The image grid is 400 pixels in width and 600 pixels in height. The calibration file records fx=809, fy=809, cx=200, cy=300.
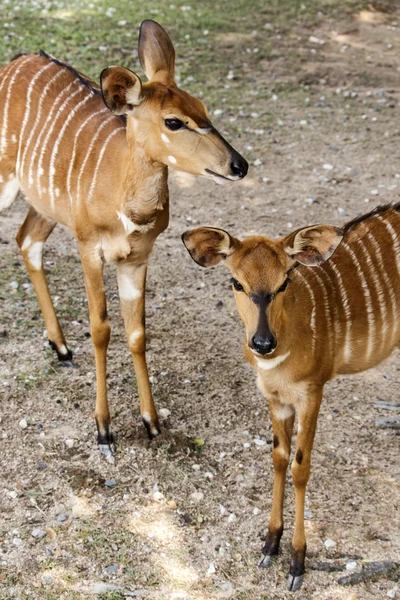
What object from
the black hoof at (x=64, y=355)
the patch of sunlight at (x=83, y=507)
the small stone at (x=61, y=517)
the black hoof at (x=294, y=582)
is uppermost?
the black hoof at (x=294, y=582)

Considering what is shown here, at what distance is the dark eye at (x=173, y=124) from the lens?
145 inches

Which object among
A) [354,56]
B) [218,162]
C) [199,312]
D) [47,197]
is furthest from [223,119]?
[218,162]

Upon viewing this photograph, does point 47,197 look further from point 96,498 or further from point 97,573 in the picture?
point 97,573

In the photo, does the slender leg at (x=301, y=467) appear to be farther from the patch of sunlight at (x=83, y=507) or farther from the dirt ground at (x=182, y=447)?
the patch of sunlight at (x=83, y=507)

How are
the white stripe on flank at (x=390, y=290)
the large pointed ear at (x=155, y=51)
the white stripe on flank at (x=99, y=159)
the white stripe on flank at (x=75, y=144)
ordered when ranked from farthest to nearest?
the white stripe on flank at (x=75, y=144), the white stripe on flank at (x=99, y=159), the large pointed ear at (x=155, y=51), the white stripe on flank at (x=390, y=290)

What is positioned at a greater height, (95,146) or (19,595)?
(95,146)

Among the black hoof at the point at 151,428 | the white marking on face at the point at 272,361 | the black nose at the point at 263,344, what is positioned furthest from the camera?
the black hoof at the point at 151,428

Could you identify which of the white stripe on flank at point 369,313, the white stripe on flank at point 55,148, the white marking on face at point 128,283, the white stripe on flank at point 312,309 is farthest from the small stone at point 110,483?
the white stripe on flank at point 55,148

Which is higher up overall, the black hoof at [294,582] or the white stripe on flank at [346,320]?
the white stripe on flank at [346,320]

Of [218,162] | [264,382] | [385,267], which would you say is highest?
[218,162]

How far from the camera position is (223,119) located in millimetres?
8031

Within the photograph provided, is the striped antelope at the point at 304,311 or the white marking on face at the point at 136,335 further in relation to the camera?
the white marking on face at the point at 136,335

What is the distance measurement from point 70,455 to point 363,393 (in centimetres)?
178

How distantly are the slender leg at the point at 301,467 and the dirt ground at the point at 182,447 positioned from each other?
7 centimetres
